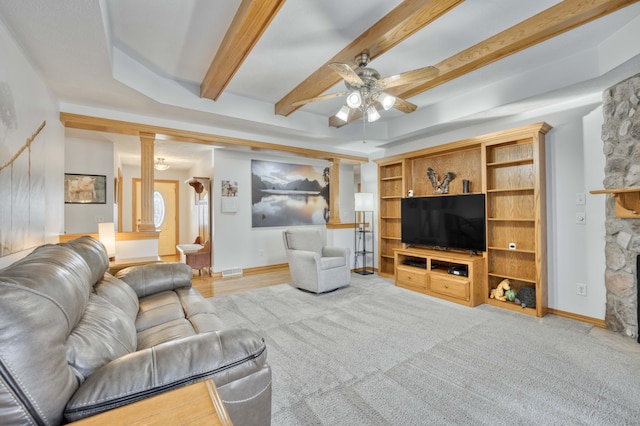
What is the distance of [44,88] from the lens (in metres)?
2.59

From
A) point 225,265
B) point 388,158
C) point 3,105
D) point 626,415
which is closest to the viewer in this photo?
point 626,415

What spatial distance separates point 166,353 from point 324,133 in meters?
4.02

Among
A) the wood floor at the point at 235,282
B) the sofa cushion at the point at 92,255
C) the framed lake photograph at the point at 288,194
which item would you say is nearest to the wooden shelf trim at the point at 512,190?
the wood floor at the point at 235,282

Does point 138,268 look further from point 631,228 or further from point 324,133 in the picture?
point 631,228

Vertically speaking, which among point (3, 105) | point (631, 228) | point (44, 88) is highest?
point (44, 88)

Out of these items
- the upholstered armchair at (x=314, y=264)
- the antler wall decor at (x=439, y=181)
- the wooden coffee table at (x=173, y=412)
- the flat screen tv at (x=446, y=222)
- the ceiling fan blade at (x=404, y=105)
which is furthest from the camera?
the antler wall decor at (x=439, y=181)

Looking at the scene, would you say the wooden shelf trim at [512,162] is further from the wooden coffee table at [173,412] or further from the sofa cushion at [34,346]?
the sofa cushion at [34,346]

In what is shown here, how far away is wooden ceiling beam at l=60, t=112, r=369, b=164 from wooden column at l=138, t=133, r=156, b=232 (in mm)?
118

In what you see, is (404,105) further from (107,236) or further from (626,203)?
(107,236)

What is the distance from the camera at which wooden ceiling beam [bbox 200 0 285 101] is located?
1.96 m

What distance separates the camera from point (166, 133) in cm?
376

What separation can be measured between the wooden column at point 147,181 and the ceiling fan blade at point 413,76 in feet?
9.82

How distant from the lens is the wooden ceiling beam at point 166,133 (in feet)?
10.7

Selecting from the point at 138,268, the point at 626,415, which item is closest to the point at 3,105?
the point at 138,268
